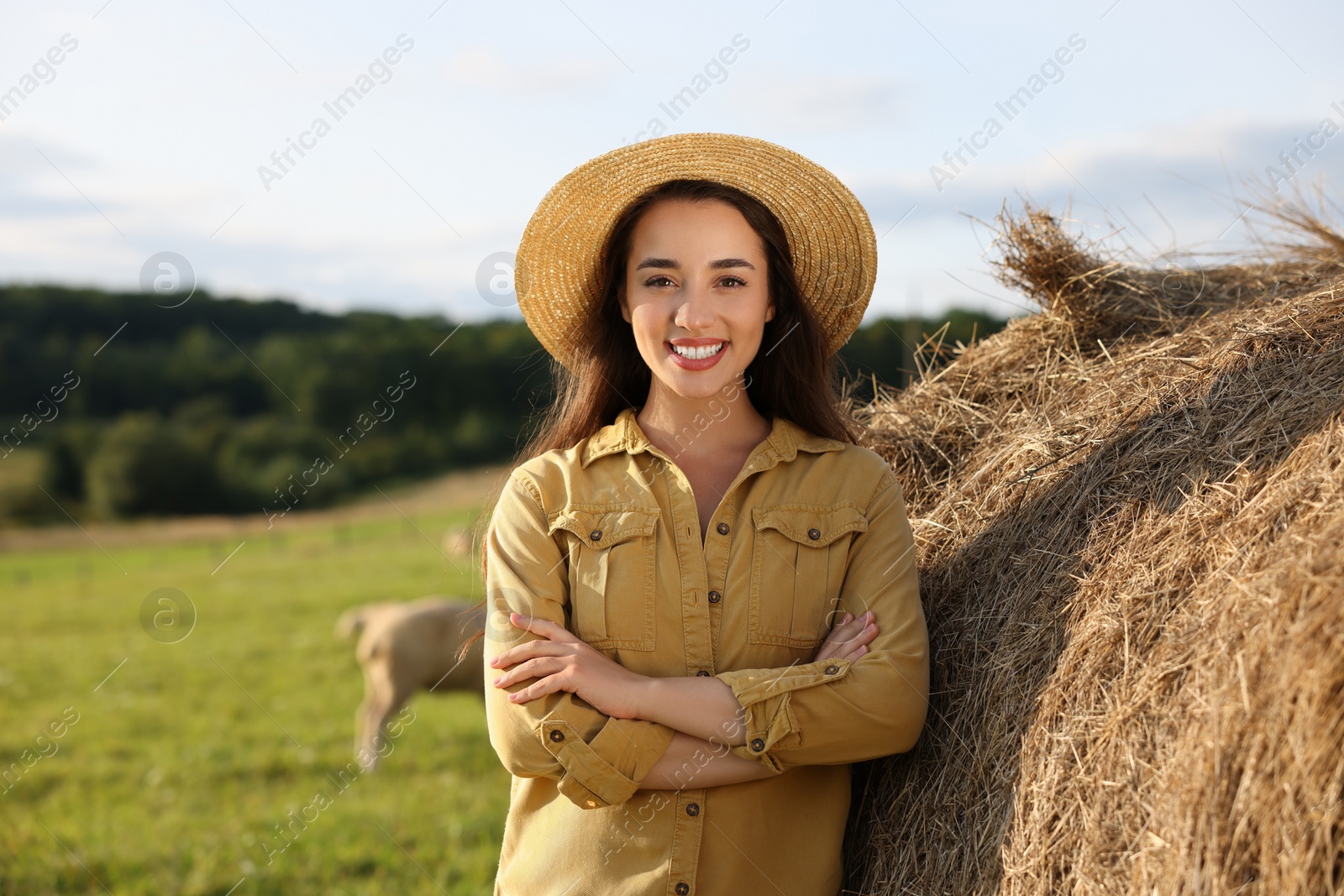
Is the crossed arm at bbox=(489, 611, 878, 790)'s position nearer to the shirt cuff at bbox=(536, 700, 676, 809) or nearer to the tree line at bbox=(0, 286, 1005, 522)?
the shirt cuff at bbox=(536, 700, 676, 809)

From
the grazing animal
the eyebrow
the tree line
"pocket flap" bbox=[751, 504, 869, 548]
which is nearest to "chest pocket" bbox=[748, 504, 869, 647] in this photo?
"pocket flap" bbox=[751, 504, 869, 548]

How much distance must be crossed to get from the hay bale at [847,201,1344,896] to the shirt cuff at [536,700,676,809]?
27.4 inches

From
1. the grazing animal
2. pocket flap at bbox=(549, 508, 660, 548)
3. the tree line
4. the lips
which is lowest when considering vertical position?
the tree line

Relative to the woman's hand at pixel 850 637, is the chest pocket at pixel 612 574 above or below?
below

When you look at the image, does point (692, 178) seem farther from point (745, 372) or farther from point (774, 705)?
point (774, 705)

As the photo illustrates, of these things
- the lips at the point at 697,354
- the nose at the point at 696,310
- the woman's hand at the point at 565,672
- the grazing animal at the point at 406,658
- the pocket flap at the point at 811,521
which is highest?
the nose at the point at 696,310

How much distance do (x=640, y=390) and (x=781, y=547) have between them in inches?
29.2

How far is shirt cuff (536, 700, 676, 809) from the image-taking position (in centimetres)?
227

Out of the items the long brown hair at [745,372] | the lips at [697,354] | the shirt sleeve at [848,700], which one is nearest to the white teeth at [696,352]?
the lips at [697,354]

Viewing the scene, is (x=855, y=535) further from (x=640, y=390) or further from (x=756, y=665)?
(x=640, y=390)

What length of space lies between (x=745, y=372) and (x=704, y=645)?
2.91 ft

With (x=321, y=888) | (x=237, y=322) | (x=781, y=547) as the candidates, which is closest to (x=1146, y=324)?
(x=781, y=547)

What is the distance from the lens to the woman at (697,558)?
2.31m

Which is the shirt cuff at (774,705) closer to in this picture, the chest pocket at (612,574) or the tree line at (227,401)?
the chest pocket at (612,574)
